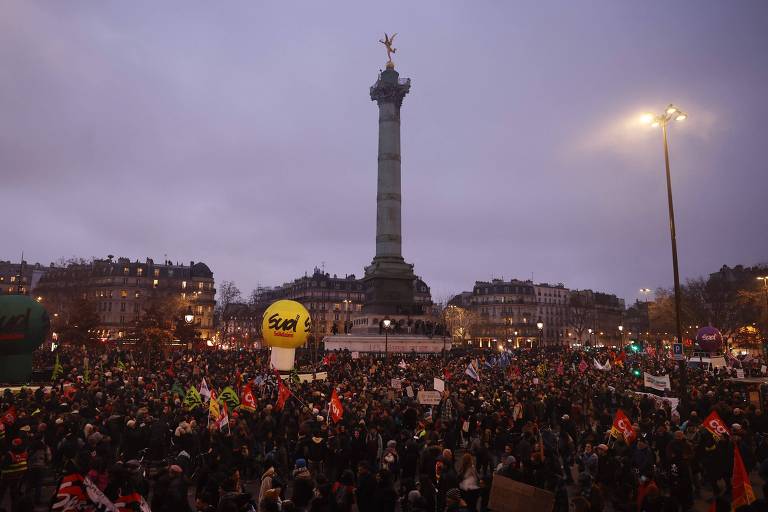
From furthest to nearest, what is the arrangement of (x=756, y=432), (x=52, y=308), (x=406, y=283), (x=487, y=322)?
(x=487, y=322) < (x=52, y=308) < (x=406, y=283) < (x=756, y=432)

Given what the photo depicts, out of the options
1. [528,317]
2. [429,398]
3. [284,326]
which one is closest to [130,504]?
[429,398]

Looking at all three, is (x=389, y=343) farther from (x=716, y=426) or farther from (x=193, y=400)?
(x=716, y=426)

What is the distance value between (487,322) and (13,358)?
366 ft

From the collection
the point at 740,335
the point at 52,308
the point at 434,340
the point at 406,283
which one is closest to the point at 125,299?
the point at 52,308

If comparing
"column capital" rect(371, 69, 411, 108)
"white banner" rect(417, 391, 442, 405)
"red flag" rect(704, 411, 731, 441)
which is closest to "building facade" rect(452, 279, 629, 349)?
"column capital" rect(371, 69, 411, 108)

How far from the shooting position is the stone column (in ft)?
218

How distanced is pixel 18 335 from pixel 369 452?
23027mm

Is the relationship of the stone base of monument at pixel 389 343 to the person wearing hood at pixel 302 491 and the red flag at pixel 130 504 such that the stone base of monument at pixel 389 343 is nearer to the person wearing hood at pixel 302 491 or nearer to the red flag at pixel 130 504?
the person wearing hood at pixel 302 491

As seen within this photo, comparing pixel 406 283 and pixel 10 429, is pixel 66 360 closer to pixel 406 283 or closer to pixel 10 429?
pixel 10 429

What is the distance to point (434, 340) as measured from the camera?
191 feet

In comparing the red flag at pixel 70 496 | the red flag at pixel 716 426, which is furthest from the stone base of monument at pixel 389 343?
the red flag at pixel 70 496

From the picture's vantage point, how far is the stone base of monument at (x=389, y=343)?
187 ft

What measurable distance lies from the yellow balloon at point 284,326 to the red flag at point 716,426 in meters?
21.2

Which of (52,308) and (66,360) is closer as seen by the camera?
(66,360)
